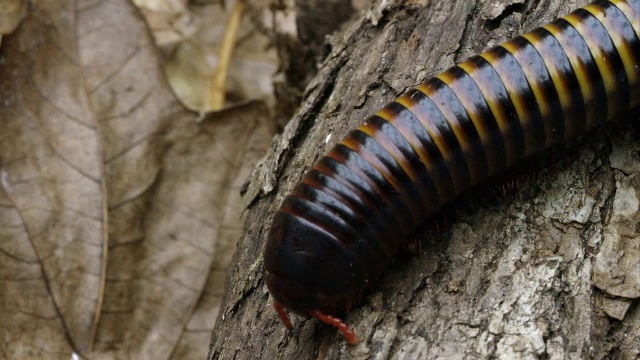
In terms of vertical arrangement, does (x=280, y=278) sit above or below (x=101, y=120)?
below

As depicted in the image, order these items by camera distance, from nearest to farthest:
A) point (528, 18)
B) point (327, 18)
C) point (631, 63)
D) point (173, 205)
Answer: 1. point (631, 63)
2. point (528, 18)
3. point (173, 205)
4. point (327, 18)

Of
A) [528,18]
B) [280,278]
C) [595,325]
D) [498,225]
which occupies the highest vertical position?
[528,18]

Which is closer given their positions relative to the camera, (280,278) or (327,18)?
(280,278)

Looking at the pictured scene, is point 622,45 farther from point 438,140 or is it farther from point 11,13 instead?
point 11,13

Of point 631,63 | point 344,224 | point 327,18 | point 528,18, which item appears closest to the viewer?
point 344,224

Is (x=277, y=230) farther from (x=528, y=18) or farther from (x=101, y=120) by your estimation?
(x=101, y=120)

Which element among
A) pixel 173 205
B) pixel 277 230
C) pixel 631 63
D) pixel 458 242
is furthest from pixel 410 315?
pixel 173 205

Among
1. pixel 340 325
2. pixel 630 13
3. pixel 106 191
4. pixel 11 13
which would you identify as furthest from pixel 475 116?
pixel 11 13

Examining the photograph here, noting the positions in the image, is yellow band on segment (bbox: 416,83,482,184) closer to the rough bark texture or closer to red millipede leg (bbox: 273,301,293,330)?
the rough bark texture
